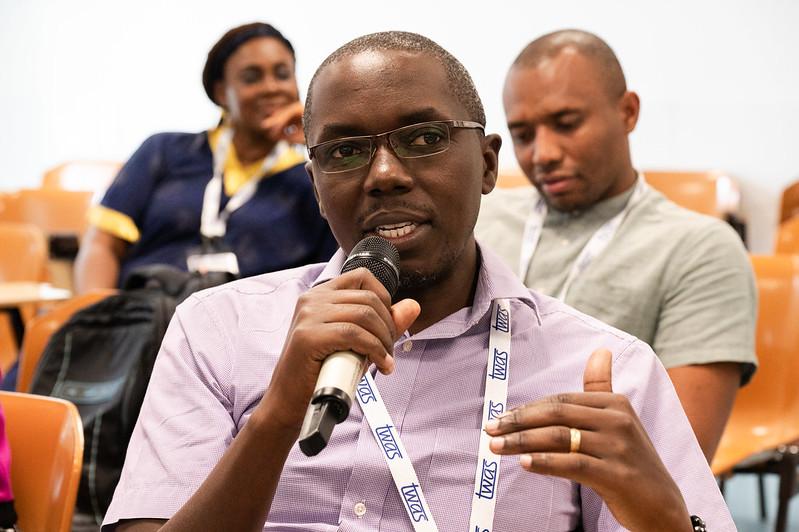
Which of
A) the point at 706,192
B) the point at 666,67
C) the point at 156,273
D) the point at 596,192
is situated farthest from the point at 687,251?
the point at 666,67

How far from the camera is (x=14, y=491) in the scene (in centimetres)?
193

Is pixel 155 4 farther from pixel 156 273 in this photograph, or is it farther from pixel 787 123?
pixel 156 273

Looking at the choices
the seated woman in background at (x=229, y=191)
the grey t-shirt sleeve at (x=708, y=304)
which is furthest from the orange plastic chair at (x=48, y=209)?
the grey t-shirt sleeve at (x=708, y=304)

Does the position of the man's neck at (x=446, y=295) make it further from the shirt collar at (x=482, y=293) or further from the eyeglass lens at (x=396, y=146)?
the eyeglass lens at (x=396, y=146)

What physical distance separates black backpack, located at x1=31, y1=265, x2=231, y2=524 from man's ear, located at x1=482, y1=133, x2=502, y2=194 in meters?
1.27

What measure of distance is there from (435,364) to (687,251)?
3.72 feet

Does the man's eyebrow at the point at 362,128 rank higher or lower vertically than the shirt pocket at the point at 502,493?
higher

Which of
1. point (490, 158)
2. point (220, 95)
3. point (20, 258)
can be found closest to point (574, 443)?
point (490, 158)

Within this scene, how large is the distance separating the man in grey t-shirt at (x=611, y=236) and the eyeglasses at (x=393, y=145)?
1.05 metres

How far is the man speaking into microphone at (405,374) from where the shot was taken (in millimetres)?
1479

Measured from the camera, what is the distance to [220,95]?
151 inches

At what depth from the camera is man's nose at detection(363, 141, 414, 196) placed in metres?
1.54

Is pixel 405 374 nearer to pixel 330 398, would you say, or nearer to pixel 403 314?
pixel 403 314

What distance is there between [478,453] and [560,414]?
0.36 metres
